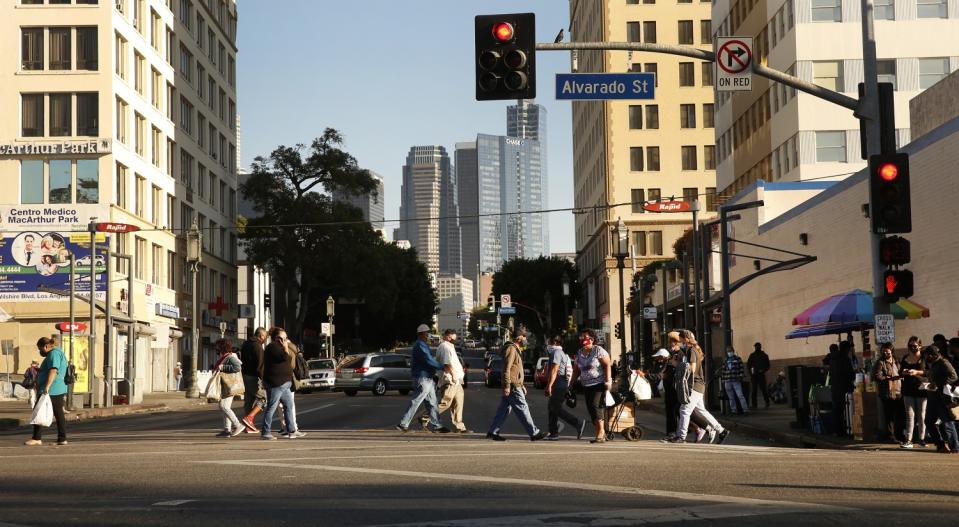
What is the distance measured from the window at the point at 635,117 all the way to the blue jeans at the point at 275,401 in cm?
7204

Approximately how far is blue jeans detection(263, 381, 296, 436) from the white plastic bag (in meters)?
3.40

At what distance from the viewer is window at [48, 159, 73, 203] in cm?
5647

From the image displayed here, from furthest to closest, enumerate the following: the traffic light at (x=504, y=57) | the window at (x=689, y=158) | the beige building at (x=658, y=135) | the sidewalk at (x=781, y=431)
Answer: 1. the window at (x=689, y=158)
2. the beige building at (x=658, y=135)
3. the sidewalk at (x=781, y=431)
4. the traffic light at (x=504, y=57)

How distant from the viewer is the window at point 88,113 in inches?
2251

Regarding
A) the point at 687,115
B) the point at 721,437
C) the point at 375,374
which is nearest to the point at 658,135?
the point at 687,115

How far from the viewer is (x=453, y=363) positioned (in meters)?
22.5

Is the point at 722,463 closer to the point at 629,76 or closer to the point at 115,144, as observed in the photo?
the point at 629,76

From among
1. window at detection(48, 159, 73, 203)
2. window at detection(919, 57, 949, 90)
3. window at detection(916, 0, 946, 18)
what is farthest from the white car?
window at detection(916, 0, 946, 18)

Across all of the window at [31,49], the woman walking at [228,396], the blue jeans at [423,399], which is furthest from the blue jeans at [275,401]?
the window at [31,49]

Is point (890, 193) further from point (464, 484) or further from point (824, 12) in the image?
point (824, 12)

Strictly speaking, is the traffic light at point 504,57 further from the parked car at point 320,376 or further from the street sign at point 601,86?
the parked car at point 320,376

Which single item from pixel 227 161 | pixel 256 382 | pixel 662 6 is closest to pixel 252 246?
pixel 227 161

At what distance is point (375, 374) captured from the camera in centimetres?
4978

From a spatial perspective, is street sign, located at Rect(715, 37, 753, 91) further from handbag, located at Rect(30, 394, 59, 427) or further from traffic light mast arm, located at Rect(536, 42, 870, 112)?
handbag, located at Rect(30, 394, 59, 427)
